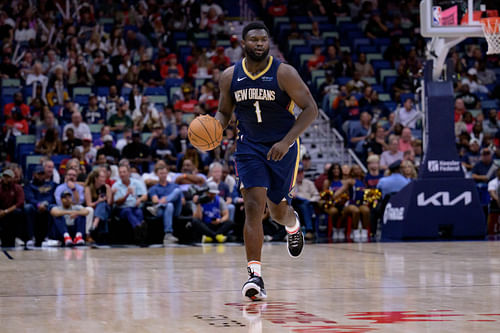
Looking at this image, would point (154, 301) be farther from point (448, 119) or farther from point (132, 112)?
point (132, 112)

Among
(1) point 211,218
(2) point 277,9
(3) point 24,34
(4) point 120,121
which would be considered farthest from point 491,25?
(3) point 24,34

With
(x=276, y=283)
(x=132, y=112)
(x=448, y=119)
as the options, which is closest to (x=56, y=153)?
(x=132, y=112)

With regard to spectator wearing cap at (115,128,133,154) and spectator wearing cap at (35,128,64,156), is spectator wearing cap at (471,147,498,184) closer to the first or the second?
spectator wearing cap at (115,128,133,154)

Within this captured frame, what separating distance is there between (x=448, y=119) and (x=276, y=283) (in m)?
6.14

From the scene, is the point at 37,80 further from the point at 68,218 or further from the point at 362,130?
the point at 362,130

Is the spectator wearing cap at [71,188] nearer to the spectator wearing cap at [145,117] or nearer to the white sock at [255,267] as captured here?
the spectator wearing cap at [145,117]

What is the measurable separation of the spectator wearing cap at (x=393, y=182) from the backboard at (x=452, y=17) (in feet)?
8.93

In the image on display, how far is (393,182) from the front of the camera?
40.7ft

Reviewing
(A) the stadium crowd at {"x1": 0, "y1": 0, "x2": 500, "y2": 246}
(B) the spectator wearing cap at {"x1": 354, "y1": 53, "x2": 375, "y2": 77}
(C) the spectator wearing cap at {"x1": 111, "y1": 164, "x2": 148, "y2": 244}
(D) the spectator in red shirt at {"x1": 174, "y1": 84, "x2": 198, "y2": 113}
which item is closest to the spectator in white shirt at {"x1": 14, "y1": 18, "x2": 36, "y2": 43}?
(A) the stadium crowd at {"x1": 0, "y1": 0, "x2": 500, "y2": 246}

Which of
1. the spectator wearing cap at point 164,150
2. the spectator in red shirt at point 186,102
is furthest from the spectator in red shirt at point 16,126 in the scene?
the spectator in red shirt at point 186,102

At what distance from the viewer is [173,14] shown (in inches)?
744

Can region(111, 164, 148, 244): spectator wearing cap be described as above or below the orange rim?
below

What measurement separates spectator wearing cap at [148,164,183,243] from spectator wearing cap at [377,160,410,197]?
3250 millimetres

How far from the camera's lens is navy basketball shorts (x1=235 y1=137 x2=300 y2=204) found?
16.9 feet
